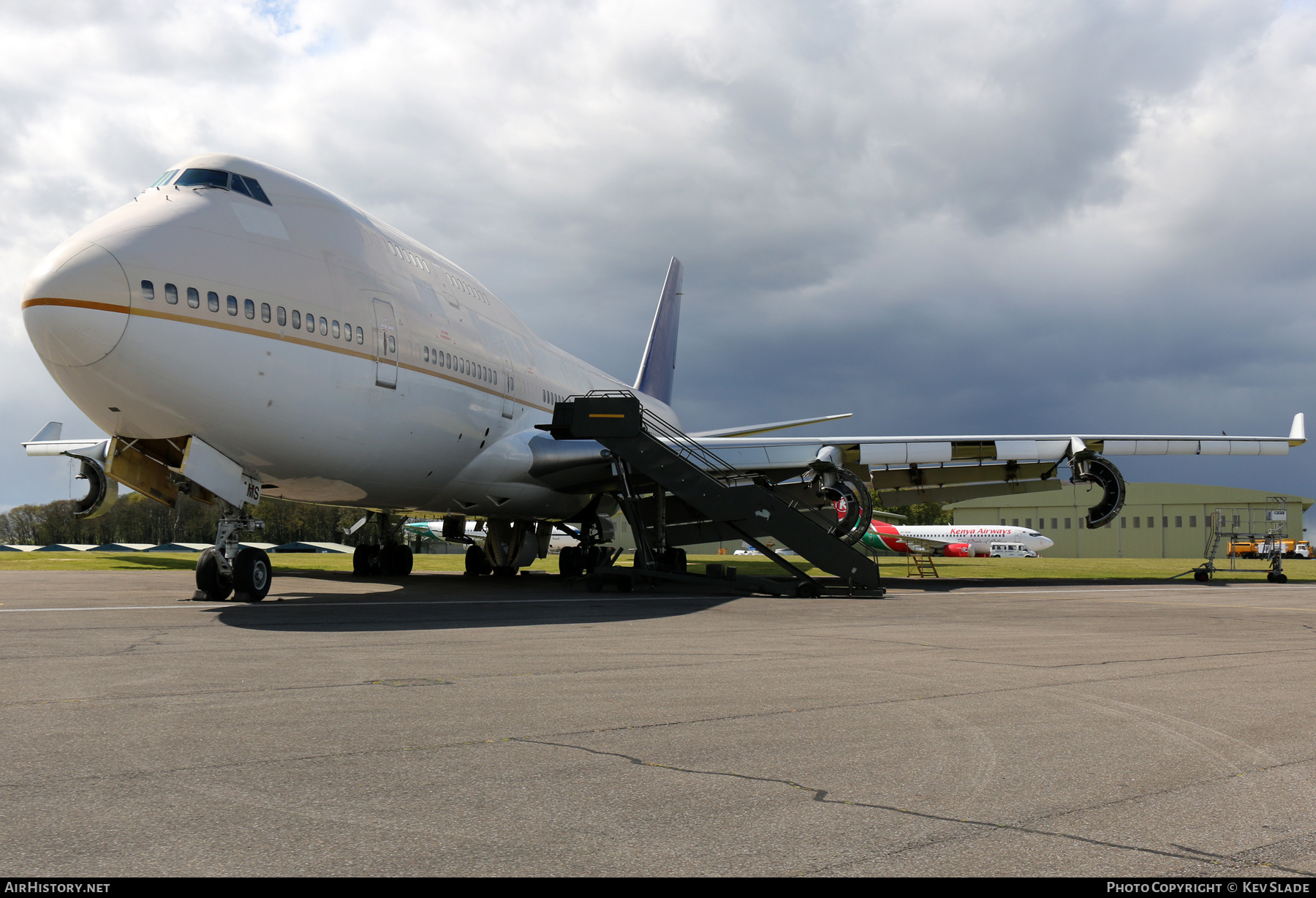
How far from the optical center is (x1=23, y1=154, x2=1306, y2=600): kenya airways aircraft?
1206 cm

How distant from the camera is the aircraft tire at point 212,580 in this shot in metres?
14.1

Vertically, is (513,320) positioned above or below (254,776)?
above

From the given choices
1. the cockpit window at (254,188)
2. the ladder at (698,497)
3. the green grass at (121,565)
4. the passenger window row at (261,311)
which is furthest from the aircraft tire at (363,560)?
the cockpit window at (254,188)

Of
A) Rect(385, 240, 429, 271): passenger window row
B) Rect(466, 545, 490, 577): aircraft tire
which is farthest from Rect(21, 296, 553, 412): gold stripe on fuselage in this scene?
Rect(466, 545, 490, 577): aircraft tire

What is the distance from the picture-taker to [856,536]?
20.0 meters

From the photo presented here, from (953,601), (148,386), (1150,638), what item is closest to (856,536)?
(953,601)

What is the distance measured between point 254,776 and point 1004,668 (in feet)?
20.7

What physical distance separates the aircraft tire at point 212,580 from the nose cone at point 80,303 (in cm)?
360

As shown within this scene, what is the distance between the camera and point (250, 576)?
45.7 ft

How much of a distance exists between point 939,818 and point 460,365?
49.6 feet

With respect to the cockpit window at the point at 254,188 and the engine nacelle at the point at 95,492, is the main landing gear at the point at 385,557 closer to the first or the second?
the engine nacelle at the point at 95,492

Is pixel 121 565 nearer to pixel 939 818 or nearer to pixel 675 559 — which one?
pixel 675 559
